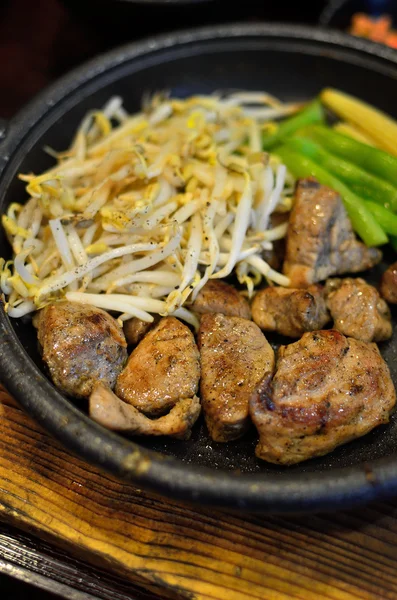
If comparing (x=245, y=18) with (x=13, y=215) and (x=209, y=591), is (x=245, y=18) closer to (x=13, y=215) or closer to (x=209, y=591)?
(x=13, y=215)

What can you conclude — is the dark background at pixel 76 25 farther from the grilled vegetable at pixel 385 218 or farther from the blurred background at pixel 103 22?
the grilled vegetable at pixel 385 218

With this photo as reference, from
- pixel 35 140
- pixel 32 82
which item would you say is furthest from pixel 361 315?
pixel 32 82

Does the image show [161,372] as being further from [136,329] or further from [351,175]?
[351,175]

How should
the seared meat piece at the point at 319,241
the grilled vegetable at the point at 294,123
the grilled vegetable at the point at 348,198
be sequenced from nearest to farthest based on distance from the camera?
the seared meat piece at the point at 319,241 → the grilled vegetable at the point at 348,198 → the grilled vegetable at the point at 294,123

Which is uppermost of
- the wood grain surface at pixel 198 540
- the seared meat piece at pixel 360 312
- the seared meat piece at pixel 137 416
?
the seared meat piece at pixel 360 312

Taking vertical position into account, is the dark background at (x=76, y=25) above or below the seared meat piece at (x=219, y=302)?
above

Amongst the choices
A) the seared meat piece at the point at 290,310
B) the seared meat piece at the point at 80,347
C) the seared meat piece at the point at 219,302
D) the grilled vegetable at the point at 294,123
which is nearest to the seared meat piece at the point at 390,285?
the seared meat piece at the point at 290,310
